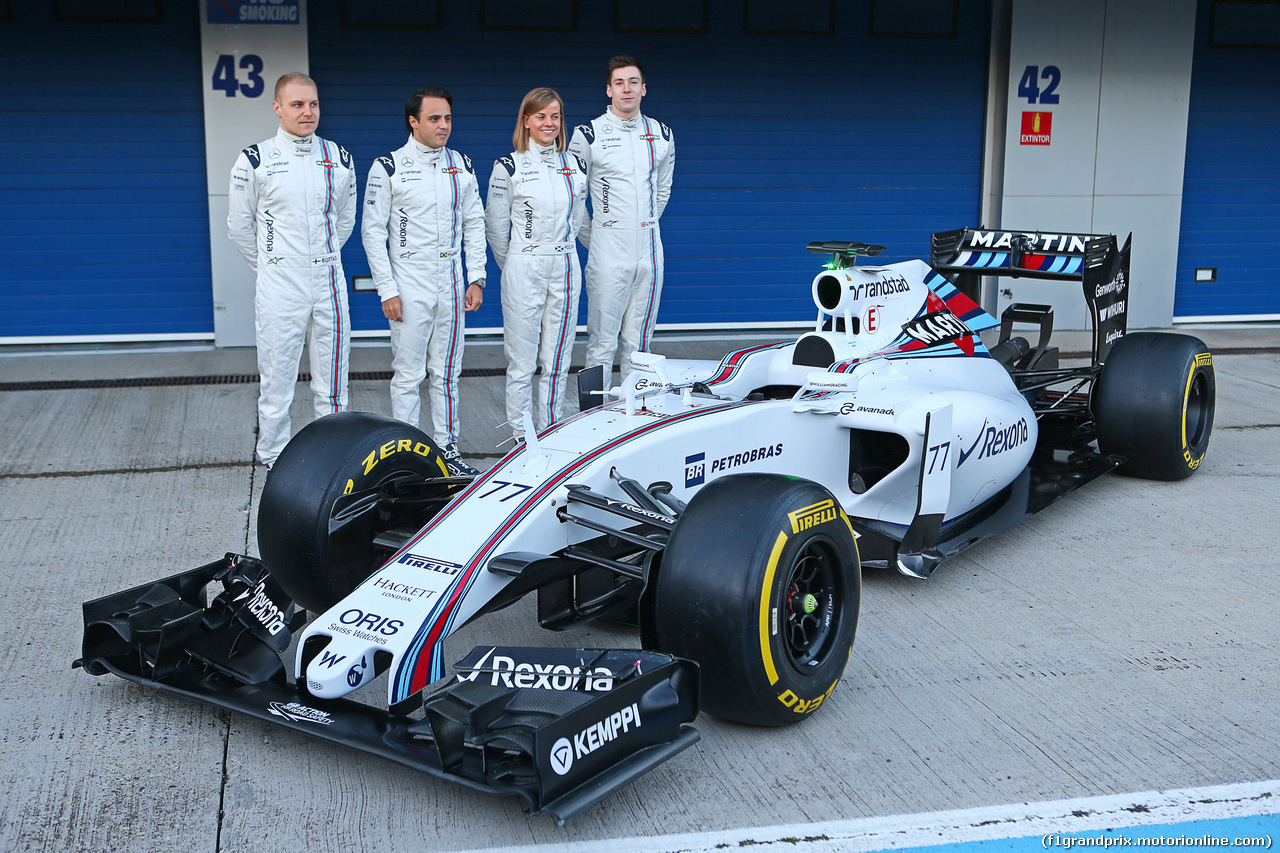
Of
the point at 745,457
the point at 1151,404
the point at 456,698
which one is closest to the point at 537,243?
the point at 745,457

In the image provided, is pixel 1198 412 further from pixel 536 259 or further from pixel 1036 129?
pixel 1036 129

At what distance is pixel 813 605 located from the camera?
3.46 metres

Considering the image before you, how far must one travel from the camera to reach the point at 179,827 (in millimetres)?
2932

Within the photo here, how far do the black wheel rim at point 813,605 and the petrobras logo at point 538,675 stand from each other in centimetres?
64

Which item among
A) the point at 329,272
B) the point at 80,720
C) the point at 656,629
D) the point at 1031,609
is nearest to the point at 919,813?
the point at 656,629

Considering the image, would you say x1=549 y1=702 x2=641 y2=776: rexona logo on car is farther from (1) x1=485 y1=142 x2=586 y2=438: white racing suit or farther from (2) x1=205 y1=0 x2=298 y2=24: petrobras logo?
(2) x1=205 y1=0 x2=298 y2=24: petrobras logo

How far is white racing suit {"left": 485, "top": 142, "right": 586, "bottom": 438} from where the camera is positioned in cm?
651

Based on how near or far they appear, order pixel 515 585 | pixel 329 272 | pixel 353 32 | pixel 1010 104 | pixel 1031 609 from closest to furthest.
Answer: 1. pixel 515 585
2. pixel 1031 609
3. pixel 329 272
4. pixel 353 32
5. pixel 1010 104

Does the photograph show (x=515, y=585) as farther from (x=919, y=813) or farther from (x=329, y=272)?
(x=329, y=272)

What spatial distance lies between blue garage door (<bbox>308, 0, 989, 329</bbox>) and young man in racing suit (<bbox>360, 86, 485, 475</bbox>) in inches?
148

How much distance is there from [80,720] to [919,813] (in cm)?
245

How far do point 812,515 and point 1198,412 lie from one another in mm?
3944

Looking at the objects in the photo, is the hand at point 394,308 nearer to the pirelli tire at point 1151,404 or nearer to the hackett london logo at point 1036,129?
the pirelli tire at point 1151,404

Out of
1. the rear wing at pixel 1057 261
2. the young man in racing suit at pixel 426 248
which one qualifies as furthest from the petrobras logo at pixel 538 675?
the rear wing at pixel 1057 261
